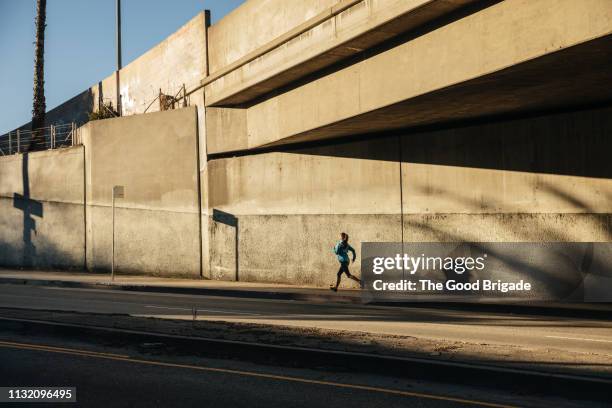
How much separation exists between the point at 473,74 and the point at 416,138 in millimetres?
6749

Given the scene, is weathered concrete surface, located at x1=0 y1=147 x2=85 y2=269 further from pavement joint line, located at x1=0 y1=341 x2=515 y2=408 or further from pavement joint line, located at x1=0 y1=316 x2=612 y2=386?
pavement joint line, located at x1=0 y1=341 x2=515 y2=408

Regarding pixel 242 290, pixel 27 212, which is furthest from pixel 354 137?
pixel 27 212

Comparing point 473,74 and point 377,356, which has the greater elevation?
point 473,74

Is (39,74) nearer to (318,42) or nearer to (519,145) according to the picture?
(318,42)

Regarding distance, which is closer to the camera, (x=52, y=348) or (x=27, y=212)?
(x=52, y=348)

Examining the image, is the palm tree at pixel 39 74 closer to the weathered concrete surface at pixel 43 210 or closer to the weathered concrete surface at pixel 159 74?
the weathered concrete surface at pixel 159 74

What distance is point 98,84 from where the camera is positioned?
1412 inches

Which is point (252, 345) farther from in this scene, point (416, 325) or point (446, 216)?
point (446, 216)

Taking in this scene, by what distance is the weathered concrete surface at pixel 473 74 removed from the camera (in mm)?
11094

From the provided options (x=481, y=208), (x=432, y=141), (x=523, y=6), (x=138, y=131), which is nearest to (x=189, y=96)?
(x=138, y=131)

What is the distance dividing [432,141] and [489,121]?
173cm

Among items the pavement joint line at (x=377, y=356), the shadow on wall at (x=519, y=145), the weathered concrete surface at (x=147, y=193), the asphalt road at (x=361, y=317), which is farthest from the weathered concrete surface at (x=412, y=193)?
the pavement joint line at (x=377, y=356)

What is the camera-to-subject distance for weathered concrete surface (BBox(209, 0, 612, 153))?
11.1 meters

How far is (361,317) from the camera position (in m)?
15.1
